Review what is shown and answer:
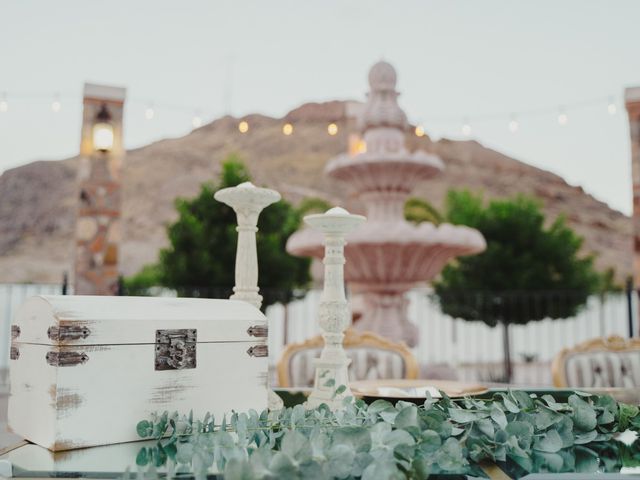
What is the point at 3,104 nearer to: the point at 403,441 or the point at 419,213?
the point at 403,441

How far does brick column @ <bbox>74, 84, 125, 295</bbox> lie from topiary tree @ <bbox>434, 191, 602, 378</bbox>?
6941 mm

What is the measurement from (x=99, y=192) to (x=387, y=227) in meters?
3.40

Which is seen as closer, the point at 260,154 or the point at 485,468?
the point at 485,468

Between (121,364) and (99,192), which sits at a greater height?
(99,192)

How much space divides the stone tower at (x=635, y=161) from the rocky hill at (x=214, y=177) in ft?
93.5

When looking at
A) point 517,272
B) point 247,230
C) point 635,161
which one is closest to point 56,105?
point 247,230

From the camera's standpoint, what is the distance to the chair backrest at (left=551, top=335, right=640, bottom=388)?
8.72 ft

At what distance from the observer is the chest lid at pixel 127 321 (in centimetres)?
112

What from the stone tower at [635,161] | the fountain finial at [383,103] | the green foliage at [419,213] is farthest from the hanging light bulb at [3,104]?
the green foliage at [419,213]

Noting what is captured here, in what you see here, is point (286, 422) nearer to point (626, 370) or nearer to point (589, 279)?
point (626, 370)

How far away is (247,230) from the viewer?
1.65m

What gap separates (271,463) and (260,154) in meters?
49.8

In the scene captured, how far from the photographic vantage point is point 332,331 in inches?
59.6

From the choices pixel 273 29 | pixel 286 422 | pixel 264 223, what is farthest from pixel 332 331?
pixel 273 29
